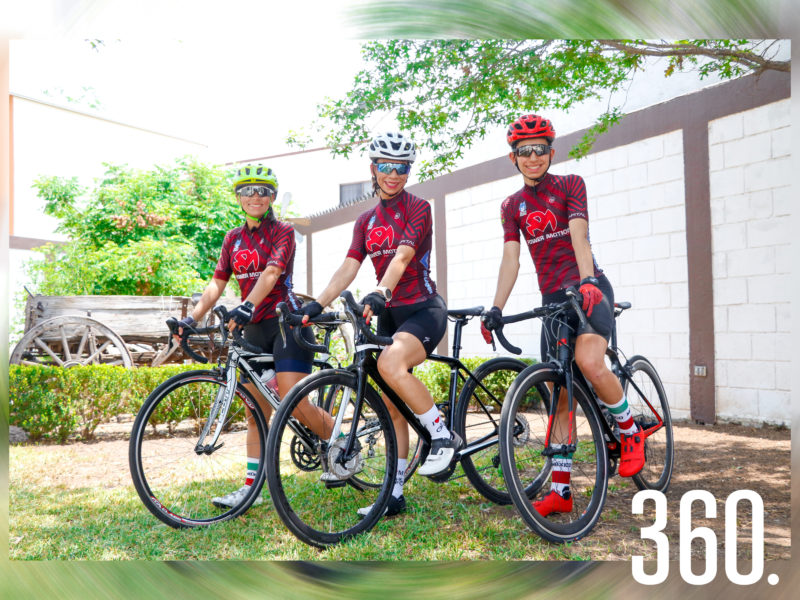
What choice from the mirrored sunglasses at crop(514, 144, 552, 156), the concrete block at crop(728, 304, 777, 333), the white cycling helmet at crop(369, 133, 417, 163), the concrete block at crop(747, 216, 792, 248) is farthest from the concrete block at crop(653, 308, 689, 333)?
the white cycling helmet at crop(369, 133, 417, 163)

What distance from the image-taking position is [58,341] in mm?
7312

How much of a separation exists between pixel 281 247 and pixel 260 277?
0.69ft

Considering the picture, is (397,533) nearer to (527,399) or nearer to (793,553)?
(527,399)

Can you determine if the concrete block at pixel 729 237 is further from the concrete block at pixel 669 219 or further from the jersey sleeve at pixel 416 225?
the jersey sleeve at pixel 416 225

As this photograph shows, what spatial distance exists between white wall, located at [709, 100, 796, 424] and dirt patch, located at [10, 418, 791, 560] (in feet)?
1.22

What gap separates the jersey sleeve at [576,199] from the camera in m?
3.51

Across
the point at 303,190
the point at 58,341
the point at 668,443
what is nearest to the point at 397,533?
the point at 668,443

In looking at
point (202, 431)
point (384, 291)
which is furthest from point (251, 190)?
point (202, 431)

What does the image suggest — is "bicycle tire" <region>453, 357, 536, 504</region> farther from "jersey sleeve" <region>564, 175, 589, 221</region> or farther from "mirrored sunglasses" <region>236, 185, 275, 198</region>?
"mirrored sunglasses" <region>236, 185, 275, 198</region>

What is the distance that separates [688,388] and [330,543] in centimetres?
454

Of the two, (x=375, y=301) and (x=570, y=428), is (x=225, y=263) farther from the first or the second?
(x=570, y=428)

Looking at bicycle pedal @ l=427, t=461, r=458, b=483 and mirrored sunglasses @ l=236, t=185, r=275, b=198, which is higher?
mirrored sunglasses @ l=236, t=185, r=275, b=198

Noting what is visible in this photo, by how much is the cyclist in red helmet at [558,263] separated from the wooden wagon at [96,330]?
4.83 meters

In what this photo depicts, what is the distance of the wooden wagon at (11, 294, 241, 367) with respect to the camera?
280 inches
